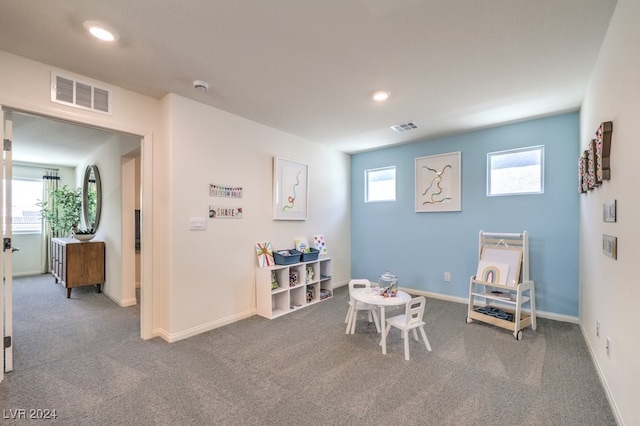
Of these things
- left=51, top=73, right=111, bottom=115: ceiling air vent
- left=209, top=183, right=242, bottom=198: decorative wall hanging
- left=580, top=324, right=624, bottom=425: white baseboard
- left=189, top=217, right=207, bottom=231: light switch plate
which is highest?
left=51, top=73, right=111, bottom=115: ceiling air vent

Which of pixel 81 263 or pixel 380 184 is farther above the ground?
pixel 380 184

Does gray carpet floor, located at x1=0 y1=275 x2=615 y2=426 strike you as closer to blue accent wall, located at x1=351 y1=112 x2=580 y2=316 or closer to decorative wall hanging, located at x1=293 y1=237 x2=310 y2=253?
blue accent wall, located at x1=351 y1=112 x2=580 y2=316

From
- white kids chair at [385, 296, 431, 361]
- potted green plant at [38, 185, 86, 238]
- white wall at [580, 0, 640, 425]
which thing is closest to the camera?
white wall at [580, 0, 640, 425]

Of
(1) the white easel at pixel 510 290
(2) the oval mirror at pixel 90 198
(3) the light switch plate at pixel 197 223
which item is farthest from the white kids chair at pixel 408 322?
(2) the oval mirror at pixel 90 198

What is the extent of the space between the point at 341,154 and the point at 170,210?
10.8 ft

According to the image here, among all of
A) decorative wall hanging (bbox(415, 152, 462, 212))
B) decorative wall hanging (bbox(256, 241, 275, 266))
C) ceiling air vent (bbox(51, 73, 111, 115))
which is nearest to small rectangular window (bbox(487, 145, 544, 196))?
decorative wall hanging (bbox(415, 152, 462, 212))

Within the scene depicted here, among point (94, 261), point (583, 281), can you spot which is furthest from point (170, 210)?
point (583, 281)

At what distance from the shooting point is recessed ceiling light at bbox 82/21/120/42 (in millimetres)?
1915

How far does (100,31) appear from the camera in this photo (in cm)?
199

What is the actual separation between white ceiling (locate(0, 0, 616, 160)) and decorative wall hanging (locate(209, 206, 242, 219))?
1.18 metres

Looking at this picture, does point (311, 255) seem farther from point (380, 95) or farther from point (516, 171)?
point (516, 171)

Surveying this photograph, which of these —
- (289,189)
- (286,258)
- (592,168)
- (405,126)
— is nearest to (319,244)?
(286,258)

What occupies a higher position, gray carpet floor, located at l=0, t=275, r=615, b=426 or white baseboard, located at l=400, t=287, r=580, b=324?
white baseboard, located at l=400, t=287, r=580, b=324

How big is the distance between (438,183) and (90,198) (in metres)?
6.31
